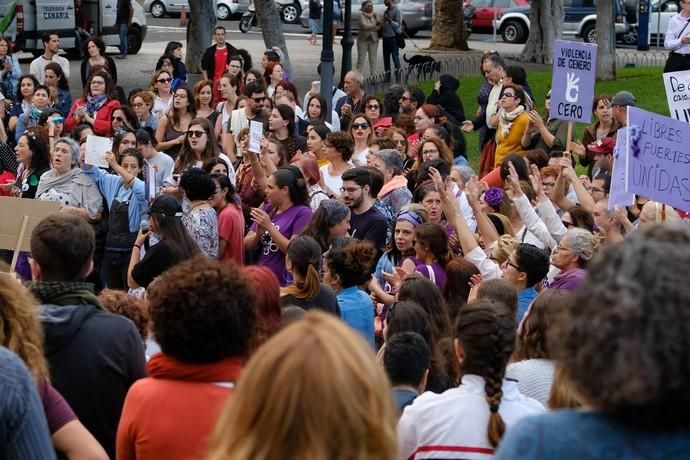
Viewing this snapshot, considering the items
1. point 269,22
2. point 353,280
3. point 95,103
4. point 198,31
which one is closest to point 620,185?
point 353,280

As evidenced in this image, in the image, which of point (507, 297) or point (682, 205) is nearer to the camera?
point (507, 297)

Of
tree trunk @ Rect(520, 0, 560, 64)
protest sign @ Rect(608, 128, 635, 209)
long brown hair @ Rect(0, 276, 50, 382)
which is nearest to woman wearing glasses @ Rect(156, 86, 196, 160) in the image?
protest sign @ Rect(608, 128, 635, 209)

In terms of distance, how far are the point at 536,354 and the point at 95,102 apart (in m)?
9.64

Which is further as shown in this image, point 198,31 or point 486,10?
point 486,10

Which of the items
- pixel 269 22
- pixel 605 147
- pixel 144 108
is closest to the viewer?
pixel 605 147

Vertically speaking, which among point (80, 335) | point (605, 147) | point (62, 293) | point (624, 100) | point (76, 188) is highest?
point (624, 100)

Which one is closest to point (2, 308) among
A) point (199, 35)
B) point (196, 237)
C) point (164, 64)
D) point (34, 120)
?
point (196, 237)

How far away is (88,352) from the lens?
4.24m

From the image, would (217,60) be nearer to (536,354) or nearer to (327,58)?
(327,58)

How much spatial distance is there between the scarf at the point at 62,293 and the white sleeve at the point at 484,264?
138 inches

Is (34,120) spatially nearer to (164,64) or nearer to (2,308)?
(164,64)

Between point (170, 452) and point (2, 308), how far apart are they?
0.67m

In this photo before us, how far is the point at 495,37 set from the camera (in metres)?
36.2

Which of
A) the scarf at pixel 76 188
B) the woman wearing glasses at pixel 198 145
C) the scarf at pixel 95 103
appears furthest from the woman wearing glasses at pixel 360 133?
the scarf at pixel 95 103
